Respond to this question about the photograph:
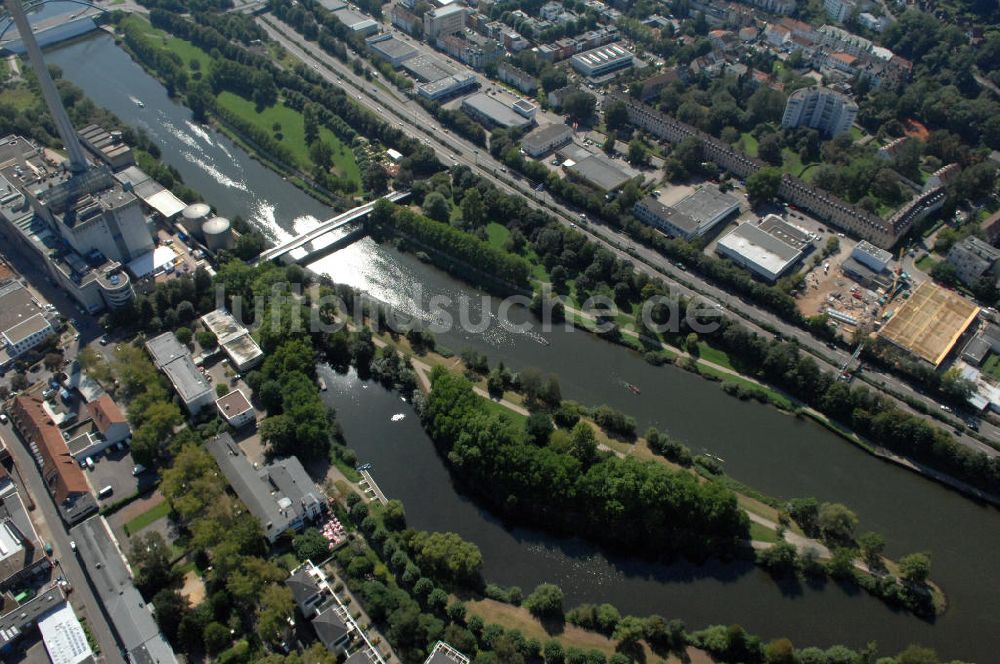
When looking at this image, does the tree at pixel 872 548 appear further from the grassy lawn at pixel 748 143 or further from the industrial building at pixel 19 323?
the industrial building at pixel 19 323

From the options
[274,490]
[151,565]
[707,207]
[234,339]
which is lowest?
[151,565]

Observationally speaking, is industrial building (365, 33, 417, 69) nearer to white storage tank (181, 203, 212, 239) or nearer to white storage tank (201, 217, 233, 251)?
white storage tank (181, 203, 212, 239)

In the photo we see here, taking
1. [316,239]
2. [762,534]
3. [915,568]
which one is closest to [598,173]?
[316,239]

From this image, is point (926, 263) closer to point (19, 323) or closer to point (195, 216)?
point (195, 216)

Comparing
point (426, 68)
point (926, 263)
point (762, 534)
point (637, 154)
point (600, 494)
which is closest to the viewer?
point (600, 494)

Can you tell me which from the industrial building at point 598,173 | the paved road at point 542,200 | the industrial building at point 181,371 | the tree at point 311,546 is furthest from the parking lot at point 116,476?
the industrial building at point 598,173

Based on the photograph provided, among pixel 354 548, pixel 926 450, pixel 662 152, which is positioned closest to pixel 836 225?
pixel 662 152
